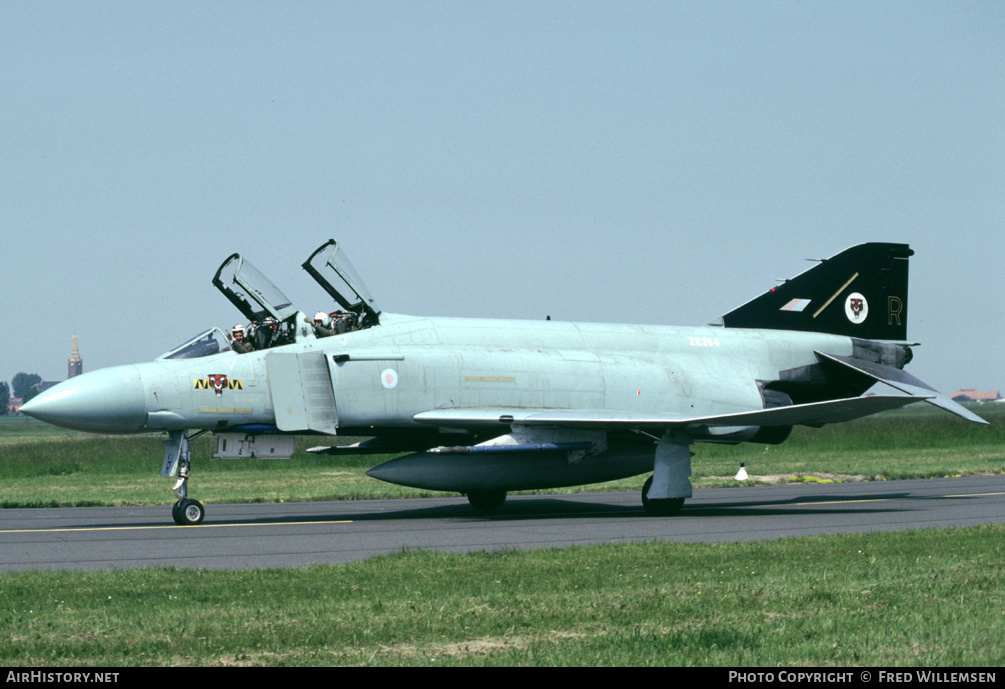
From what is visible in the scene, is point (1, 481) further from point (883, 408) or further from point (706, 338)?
point (883, 408)

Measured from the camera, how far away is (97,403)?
A: 14891 mm

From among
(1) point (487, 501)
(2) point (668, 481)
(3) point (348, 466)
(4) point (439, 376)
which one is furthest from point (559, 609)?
(3) point (348, 466)

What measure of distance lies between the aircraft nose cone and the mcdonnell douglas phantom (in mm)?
23

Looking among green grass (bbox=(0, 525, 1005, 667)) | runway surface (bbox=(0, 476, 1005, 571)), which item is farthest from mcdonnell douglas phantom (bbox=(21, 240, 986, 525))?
green grass (bbox=(0, 525, 1005, 667))

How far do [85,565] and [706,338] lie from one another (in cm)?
1284

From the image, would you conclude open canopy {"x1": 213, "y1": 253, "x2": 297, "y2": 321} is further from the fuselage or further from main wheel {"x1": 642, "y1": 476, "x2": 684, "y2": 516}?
main wheel {"x1": 642, "y1": 476, "x2": 684, "y2": 516}

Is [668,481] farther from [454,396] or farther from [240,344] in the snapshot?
[240,344]

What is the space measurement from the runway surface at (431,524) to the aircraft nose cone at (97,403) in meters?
1.54

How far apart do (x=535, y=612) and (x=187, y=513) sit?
30.5ft

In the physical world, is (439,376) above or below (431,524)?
above

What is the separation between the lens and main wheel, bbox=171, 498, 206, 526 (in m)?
15.5

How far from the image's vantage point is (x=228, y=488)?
24.5m

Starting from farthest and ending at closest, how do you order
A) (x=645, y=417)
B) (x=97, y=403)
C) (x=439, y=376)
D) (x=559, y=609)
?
(x=645, y=417)
(x=439, y=376)
(x=97, y=403)
(x=559, y=609)
